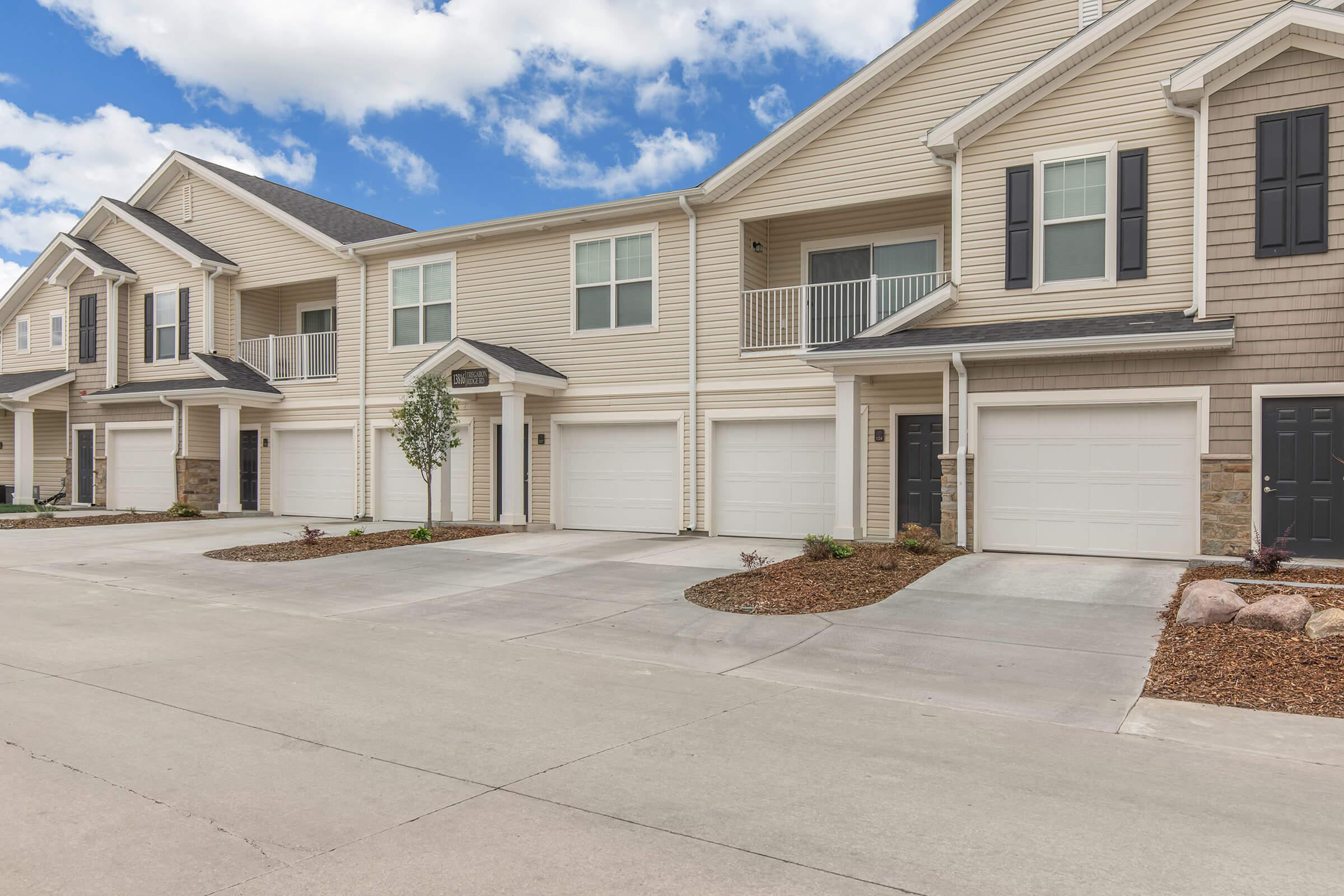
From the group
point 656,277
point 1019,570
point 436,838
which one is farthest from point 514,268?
point 436,838

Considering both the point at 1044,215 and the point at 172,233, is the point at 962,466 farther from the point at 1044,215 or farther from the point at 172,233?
the point at 172,233

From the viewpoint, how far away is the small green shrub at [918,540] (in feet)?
40.6

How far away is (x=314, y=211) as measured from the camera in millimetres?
23016

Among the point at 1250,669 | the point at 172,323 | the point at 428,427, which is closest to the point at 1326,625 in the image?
the point at 1250,669

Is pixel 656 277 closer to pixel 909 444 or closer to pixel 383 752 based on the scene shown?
pixel 909 444

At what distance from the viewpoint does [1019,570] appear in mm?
11273

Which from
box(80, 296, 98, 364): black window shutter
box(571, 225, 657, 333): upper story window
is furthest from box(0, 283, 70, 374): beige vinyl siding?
box(571, 225, 657, 333): upper story window

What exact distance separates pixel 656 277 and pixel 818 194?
328cm

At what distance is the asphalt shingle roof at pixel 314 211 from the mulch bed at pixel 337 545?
8.07 meters

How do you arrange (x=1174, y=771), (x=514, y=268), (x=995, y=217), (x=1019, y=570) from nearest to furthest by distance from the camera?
(x=1174, y=771) → (x=1019, y=570) → (x=995, y=217) → (x=514, y=268)

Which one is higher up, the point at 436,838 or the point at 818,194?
the point at 818,194

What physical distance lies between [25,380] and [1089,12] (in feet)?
86.9

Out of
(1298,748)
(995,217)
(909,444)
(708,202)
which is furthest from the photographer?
(708,202)

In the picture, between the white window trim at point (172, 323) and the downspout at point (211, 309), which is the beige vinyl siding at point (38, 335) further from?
the downspout at point (211, 309)
